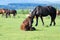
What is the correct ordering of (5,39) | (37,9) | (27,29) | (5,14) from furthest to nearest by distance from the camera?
(5,14) < (37,9) < (27,29) < (5,39)

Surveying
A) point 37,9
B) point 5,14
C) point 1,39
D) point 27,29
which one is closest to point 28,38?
point 1,39

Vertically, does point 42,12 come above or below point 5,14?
above

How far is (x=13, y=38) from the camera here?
13.0 meters

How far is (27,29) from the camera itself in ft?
53.4

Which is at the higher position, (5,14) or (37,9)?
(37,9)

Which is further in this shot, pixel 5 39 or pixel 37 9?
pixel 37 9

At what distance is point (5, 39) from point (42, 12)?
8.94m

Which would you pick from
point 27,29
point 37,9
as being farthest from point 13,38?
point 37,9

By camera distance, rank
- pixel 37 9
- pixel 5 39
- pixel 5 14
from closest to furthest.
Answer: pixel 5 39 → pixel 37 9 → pixel 5 14

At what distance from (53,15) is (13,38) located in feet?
28.6

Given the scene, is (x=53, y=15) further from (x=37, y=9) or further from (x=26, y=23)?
(x=26, y=23)

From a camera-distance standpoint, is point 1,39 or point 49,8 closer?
point 1,39

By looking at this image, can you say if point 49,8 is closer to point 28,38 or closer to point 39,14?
point 39,14

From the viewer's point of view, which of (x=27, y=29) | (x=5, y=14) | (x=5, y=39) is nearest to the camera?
(x=5, y=39)
